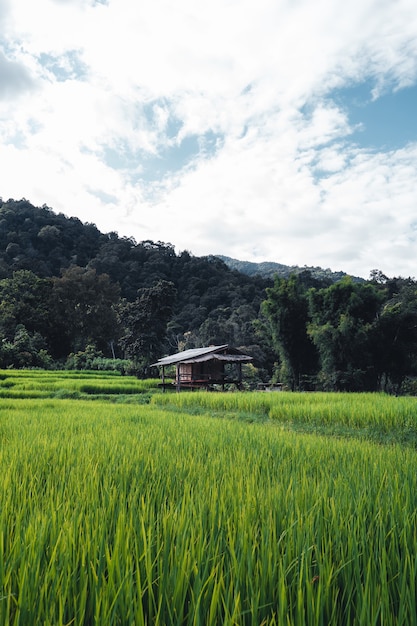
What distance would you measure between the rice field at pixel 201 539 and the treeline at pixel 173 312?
1558 centimetres

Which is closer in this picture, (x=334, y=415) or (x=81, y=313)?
(x=334, y=415)

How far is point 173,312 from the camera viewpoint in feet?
132

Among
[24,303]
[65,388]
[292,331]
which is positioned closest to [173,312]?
[24,303]

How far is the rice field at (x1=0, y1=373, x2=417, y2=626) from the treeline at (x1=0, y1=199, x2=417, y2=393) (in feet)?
51.1

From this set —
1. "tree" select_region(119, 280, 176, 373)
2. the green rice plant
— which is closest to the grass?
the green rice plant

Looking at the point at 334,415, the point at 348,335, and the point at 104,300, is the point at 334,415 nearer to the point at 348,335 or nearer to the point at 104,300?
the point at 348,335

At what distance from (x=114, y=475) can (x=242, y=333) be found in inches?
1220

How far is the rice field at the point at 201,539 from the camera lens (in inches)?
50.0

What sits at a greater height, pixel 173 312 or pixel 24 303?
pixel 24 303

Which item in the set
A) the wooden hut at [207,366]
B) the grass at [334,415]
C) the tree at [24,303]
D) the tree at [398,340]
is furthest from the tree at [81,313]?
the grass at [334,415]

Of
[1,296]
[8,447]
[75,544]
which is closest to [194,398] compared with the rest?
[8,447]

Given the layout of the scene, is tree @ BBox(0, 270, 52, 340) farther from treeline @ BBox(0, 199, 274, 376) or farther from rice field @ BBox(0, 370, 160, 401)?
rice field @ BBox(0, 370, 160, 401)

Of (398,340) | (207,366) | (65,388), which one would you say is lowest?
(65,388)

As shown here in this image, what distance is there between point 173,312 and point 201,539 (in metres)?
38.7
